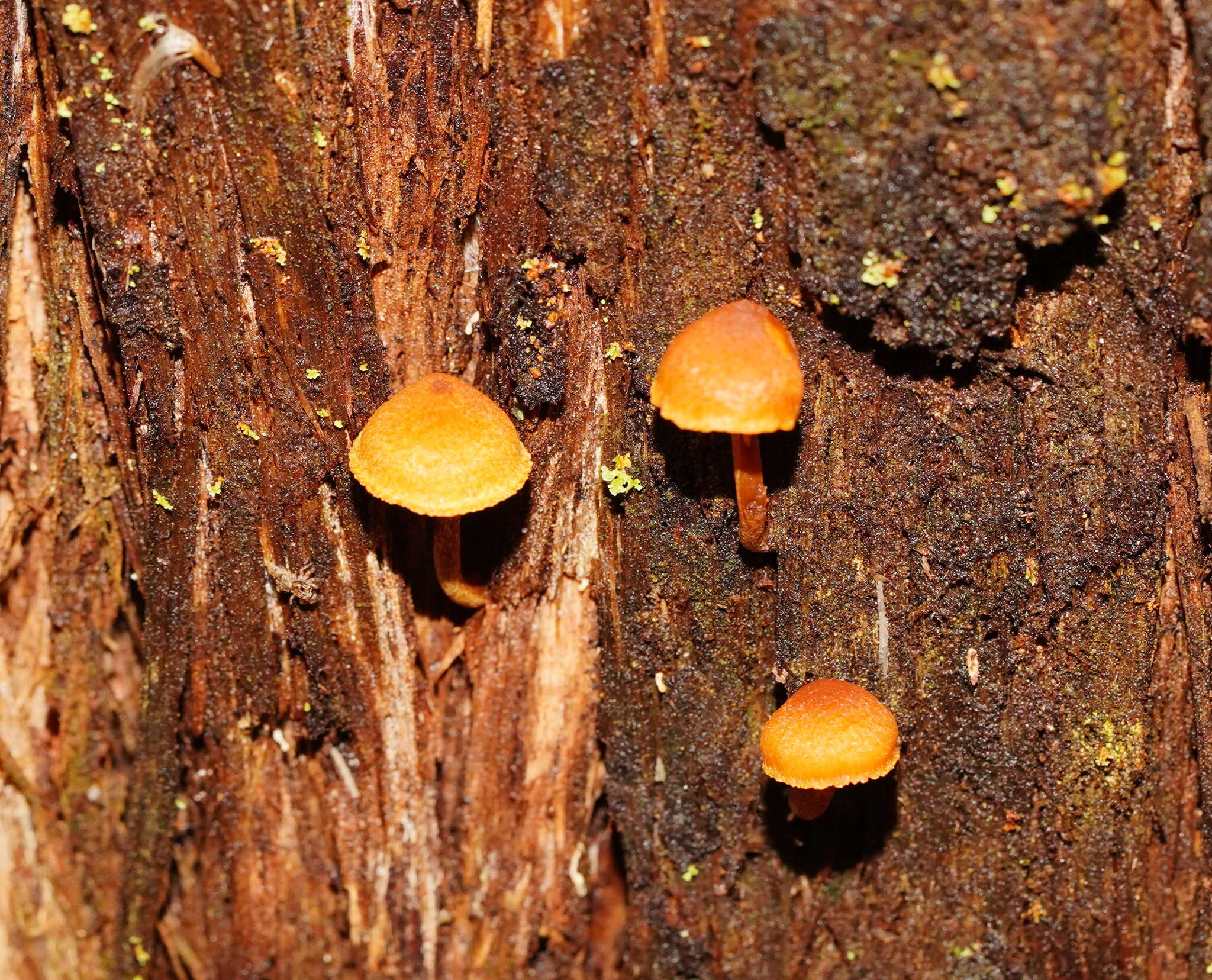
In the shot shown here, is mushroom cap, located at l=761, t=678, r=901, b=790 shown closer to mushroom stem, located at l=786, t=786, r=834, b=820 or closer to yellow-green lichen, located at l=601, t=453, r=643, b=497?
mushroom stem, located at l=786, t=786, r=834, b=820

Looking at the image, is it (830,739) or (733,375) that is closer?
(733,375)

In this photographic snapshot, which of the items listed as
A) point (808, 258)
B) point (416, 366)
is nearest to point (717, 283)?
→ point (808, 258)

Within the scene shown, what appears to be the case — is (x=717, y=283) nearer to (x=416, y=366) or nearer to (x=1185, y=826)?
A: (x=416, y=366)

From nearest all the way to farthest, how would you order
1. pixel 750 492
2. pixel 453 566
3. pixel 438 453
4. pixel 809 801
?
1. pixel 438 453
2. pixel 750 492
3. pixel 809 801
4. pixel 453 566

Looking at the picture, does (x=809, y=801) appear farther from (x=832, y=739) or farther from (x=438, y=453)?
(x=438, y=453)

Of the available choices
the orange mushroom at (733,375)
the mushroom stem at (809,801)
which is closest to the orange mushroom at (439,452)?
the orange mushroom at (733,375)

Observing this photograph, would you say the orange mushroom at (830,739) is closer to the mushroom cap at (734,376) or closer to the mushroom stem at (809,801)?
the mushroom stem at (809,801)

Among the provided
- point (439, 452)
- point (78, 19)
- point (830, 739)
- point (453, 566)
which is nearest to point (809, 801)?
point (830, 739)
